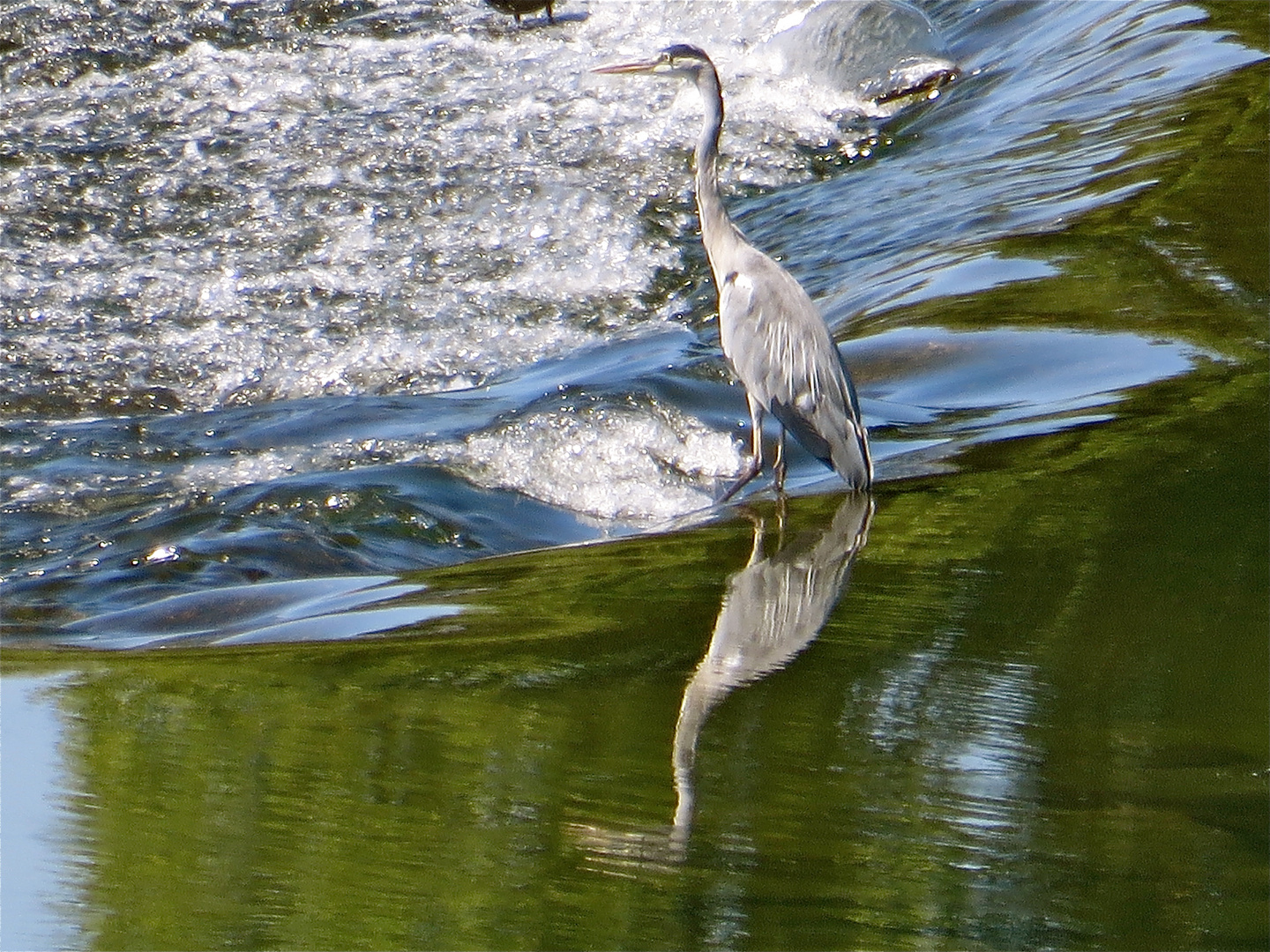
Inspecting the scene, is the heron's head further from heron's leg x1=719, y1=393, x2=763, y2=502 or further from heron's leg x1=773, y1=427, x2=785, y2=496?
heron's leg x1=773, y1=427, x2=785, y2=496

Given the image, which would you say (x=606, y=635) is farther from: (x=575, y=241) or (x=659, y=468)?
(x=575, y=241)

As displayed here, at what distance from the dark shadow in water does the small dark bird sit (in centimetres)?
809

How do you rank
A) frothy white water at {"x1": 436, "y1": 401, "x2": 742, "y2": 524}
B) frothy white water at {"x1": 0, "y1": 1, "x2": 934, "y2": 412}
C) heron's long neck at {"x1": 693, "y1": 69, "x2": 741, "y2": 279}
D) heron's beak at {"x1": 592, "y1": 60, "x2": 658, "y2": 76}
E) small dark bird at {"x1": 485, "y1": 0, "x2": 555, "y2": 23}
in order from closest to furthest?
1. frothy white water at {"x1": 436, "y1": 401, "x2": 742, "y2": 524}
2. heron's long neck at {"x1": 693, "y1": 69, "x2": 741, "y2": 279}
3. heron's beak at {"x1": 592, "y1": 60, "x2": 658, "y2": 76}
4. frothy white water at {"x1": 0, "y1": 1, "x2": 934, "y2": 412}
5. small dark bird at {"x1": 485, "y1": 0, "x2": 555, "y2": 23}

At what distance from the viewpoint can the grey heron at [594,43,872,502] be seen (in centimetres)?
432

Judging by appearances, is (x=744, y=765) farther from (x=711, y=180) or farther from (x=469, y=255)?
(x=469, y=255)

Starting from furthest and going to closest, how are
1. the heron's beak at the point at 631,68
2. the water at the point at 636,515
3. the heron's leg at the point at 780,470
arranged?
the heron's beak at the point at 631,68 < the heron's leg at the point at 780,470 < the water at the point at 636,515

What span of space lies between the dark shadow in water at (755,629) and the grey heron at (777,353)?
0.23 metres

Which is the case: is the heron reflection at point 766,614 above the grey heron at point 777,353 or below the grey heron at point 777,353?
below

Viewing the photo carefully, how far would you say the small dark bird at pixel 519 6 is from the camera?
11.4 meters

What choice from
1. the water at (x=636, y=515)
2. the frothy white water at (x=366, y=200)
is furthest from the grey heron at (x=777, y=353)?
the frothy white water at (x=366, y=200)

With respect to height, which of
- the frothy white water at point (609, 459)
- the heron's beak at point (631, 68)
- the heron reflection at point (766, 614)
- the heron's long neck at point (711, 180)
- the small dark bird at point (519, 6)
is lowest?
the frothy white water at point (609, 459)

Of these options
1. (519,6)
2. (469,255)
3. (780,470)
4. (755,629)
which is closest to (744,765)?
(755,629)

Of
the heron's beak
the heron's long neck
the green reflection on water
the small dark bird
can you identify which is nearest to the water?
the green reflection on water

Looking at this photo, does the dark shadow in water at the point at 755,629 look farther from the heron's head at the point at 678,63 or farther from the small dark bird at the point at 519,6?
the small dark bird at the point at 519,6
